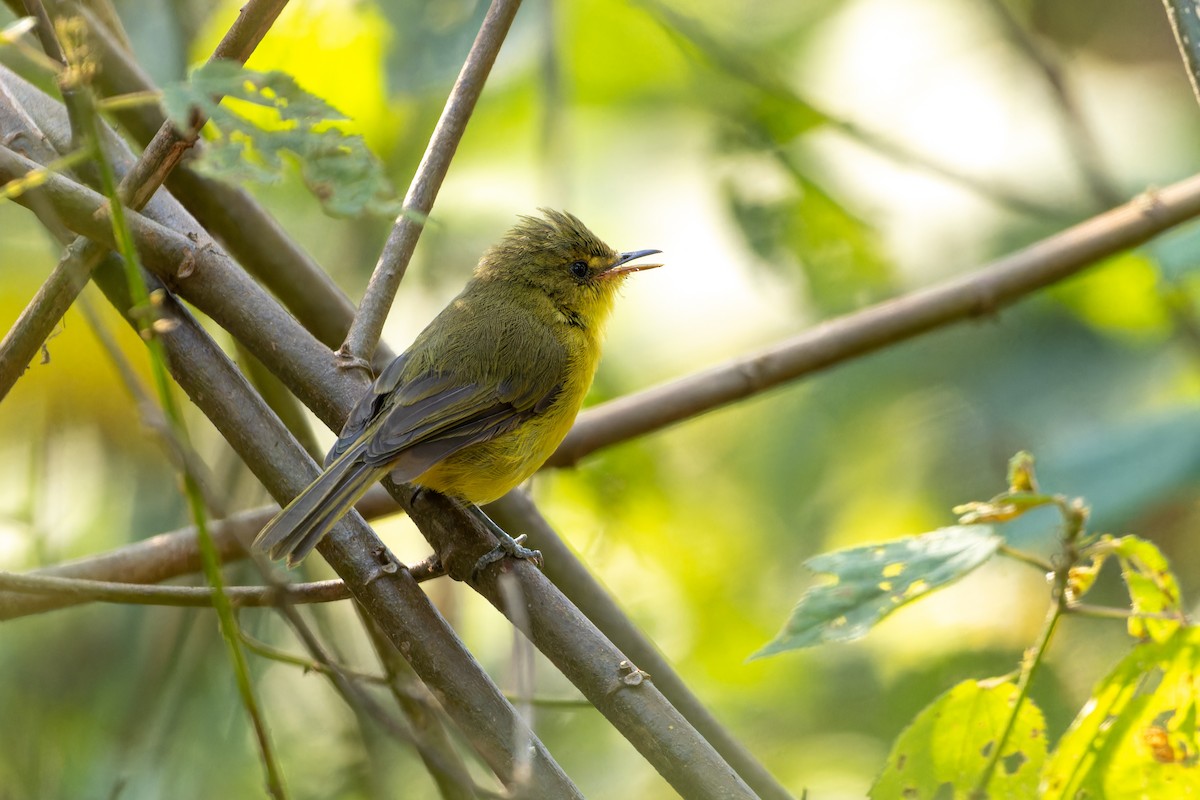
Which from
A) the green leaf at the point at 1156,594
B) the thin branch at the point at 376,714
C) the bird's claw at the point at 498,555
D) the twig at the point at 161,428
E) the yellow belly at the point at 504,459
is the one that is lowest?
the green leaf at the point at 1156,594

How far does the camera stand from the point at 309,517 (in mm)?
2688

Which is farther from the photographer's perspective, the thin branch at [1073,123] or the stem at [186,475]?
the thin branch at [1073,123]

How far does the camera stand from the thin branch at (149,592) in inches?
92.1

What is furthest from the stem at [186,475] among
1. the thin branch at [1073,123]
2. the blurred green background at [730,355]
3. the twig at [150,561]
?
the thin branch at [1073,123]

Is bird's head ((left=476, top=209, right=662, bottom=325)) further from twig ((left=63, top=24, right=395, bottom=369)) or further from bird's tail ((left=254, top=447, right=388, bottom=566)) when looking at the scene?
bird's tail ((left=254, top=447, right=388, bottom=566))

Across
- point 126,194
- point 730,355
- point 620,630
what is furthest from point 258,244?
point 730,355

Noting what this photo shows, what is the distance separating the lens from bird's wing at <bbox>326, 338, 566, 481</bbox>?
3164 millimetres

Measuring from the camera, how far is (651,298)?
639 centimetres

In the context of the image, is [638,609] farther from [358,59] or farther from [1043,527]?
[358,59]

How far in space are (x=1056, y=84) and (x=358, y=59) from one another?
2.61 m

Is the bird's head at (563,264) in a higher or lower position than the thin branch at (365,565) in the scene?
higher

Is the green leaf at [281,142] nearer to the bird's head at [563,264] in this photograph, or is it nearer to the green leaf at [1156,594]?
the green leaf at [1156,594]

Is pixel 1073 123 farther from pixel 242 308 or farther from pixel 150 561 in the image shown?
pixel 150 561

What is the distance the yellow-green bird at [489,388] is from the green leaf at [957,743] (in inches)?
36.7
